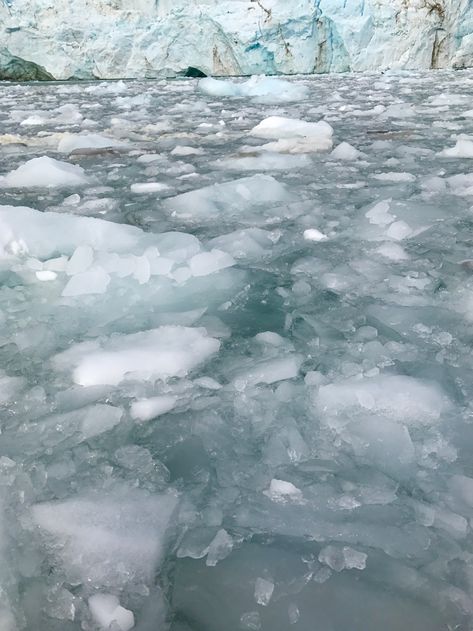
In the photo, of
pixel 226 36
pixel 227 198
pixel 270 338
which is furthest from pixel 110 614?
pixel 226 36

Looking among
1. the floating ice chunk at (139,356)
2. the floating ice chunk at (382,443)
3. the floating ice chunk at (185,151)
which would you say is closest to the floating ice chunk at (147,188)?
the floating ice chunk at (185,151)

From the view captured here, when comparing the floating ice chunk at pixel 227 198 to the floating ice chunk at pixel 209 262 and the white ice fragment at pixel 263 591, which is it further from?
the white ice fragment at pixel 263 591

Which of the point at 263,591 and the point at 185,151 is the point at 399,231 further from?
the point at 185,151

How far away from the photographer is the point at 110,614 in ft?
2.03

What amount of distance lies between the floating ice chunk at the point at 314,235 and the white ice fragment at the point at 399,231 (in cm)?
21

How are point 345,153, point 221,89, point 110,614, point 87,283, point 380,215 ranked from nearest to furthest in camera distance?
point 110,614, point 87,283, point 380,215, point 345,153, point 221,89

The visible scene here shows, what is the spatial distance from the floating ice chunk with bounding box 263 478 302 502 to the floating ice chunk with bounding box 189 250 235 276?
2.69ft

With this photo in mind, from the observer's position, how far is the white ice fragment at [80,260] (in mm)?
1535

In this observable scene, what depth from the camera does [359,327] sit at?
1.22 metres

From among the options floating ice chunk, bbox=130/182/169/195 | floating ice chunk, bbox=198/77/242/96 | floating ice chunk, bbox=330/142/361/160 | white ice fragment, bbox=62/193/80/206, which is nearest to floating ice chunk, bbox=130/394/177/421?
white ice fragment, bbox=62/193/80/206

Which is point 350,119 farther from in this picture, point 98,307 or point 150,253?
point 98,307

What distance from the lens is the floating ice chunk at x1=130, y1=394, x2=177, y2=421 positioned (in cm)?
95

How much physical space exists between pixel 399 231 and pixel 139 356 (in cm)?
106

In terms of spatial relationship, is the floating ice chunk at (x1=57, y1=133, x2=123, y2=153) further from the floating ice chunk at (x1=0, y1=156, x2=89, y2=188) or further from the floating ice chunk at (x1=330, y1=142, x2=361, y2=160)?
the floating ice chunk at (x1=330, y1=142, x2=361, y2=160)
